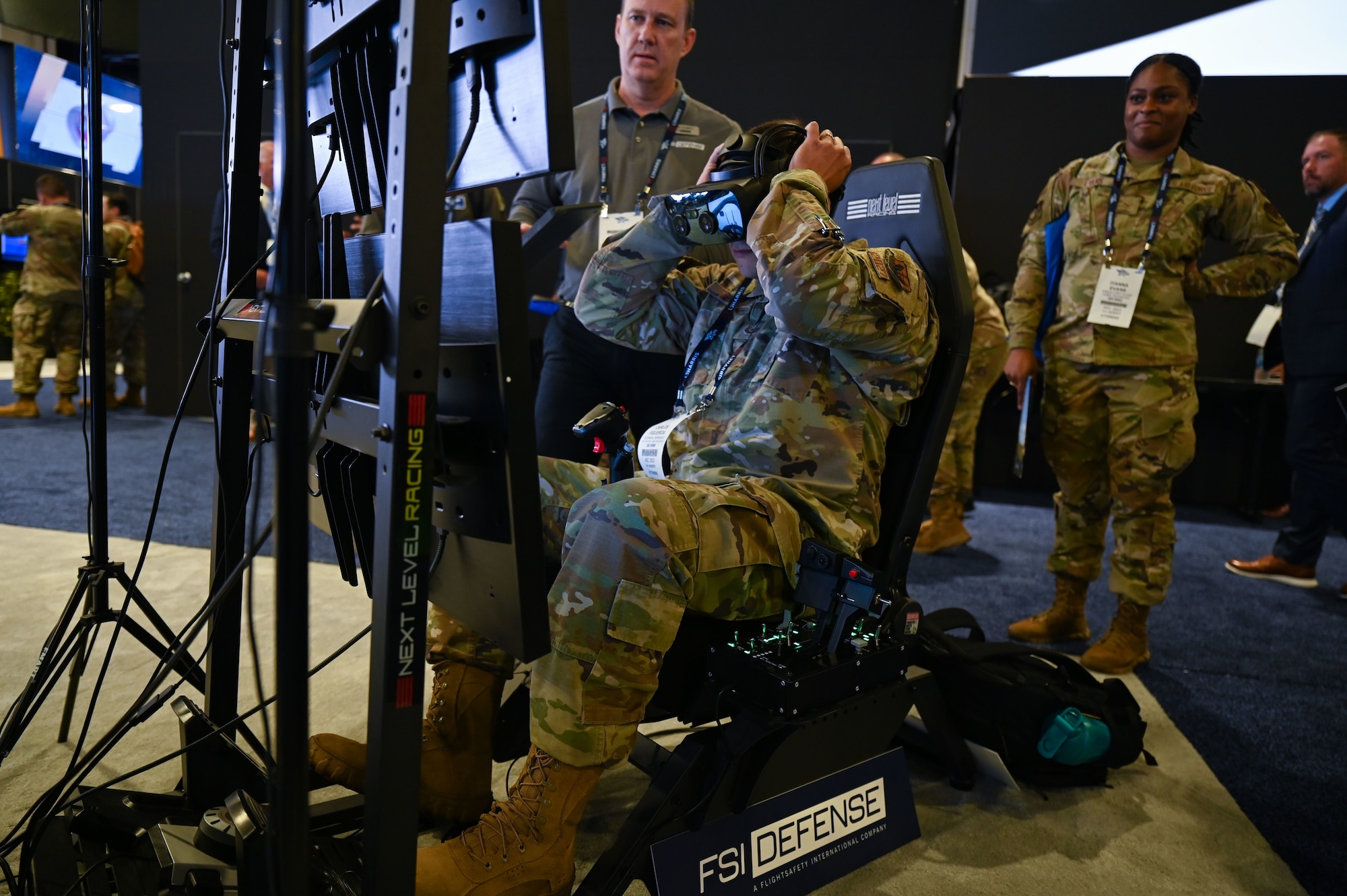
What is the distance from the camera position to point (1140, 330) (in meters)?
2.49

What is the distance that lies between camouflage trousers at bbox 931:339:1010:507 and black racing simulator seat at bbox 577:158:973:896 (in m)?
2.26

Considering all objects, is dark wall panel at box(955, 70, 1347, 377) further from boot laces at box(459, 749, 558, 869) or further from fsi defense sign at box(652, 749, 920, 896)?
boot laces at box(459, 749, 558, 869)

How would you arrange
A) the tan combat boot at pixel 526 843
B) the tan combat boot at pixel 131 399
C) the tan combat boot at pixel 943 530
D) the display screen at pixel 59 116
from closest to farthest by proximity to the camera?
the tan combat boot at pixel 526 843, the tan combat boot at pixel 943 530, the display screen at pixel 59 116, the tan combat boot at pixel 131 399

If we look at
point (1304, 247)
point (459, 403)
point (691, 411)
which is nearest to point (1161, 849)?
point (691, 411)

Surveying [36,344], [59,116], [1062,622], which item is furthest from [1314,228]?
[59,116]

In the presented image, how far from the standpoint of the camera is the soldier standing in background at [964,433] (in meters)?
3.61

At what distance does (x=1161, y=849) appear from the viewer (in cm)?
156

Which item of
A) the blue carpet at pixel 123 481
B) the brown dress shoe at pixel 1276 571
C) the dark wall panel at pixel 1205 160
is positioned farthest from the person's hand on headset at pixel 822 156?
the dark wall panel at pixel 1205 160

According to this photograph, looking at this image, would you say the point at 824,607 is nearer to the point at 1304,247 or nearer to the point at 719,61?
the point at 1304,247

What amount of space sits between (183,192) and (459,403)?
6441 mm

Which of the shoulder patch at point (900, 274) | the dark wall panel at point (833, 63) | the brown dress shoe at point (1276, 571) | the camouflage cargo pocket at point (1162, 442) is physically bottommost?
the brown dress shoe at point (1276, 571)

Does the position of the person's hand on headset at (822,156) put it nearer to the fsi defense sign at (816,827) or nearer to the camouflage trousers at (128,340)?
the fsi defense sign at (816,827)

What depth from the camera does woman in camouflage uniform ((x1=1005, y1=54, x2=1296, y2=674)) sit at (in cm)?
246

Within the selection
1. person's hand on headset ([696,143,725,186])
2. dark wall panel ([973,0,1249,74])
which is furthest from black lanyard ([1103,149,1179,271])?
dark wall panel ([973,0,1249,74])
